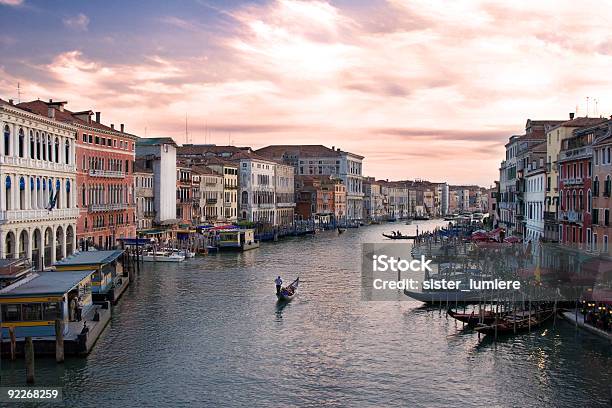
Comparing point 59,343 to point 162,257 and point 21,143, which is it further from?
point 162,257

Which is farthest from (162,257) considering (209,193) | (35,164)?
(209,193)

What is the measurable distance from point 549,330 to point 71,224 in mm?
18671

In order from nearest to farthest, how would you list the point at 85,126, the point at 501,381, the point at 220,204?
the point at 501,381
the point at 85,126
the point at 220,204

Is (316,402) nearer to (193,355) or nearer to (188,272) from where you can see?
(193,355)

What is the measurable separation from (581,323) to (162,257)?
21213 millimetres

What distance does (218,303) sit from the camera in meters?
21.5

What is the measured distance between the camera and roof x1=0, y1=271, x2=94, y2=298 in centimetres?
1502

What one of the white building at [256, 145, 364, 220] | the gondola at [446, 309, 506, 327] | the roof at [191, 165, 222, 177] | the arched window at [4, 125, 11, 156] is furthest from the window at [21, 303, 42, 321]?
the white building at [256, 145, 364, 220]

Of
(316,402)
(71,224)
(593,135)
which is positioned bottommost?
(316,402)

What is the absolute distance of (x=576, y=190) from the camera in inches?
912

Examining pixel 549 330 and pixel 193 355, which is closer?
pixel 193 355

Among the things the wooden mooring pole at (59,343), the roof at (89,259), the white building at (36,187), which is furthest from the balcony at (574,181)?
the white building at (36,187)

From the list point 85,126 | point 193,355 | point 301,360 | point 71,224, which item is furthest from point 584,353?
point 85,126

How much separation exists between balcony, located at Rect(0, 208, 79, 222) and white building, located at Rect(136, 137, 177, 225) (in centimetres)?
1391
